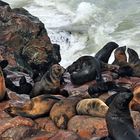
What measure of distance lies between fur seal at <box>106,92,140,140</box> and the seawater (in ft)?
37.1

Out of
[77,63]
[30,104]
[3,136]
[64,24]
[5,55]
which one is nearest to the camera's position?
[3,136]

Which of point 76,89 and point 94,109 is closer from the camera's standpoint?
point 94,109

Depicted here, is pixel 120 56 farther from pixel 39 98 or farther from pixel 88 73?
pixel 39 98

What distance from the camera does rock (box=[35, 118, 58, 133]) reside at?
27.1 feet

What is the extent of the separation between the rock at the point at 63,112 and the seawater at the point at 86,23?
9.88 m

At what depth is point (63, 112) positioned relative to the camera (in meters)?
8.38

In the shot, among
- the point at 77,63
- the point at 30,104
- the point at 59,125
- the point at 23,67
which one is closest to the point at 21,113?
the point at 30,104

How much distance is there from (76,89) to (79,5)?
1688cm

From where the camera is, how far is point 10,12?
49.3 feet

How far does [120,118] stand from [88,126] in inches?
36.6

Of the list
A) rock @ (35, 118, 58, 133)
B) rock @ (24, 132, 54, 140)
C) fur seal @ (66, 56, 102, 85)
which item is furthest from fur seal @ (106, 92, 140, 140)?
fur seal @ (66, 56, 102, 85)

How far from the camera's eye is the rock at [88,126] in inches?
303

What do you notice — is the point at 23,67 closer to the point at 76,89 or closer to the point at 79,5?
the point at 76,89

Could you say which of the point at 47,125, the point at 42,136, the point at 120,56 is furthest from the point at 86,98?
the point at 120,56
